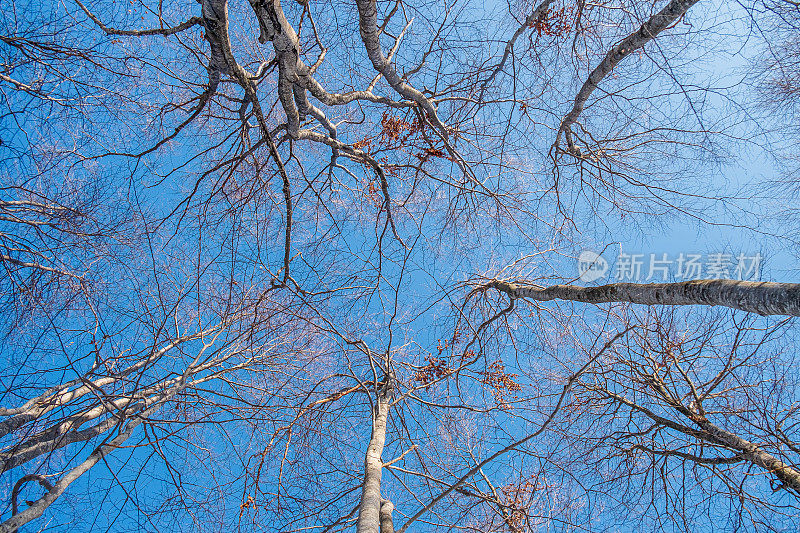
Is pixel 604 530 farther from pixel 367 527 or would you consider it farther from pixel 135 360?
pixel 135 360

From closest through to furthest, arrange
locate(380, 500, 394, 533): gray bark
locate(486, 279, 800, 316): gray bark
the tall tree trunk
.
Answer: locate(486, 279, 800, 316): gray bark < the tall tree trunk < locate(380, 500, 394, 533): gray bark

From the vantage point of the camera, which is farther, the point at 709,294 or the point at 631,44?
the point at 631,44

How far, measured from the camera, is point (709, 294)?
2.34 meters

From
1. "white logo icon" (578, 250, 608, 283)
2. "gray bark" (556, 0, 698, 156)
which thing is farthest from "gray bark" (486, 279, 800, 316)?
"gray bark" (556, 0, 698, 156)

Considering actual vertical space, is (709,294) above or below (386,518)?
above

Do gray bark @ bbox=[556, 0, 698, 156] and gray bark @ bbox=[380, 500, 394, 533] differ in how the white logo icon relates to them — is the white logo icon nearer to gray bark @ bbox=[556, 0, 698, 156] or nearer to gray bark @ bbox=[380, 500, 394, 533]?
gray bark @ bbox=[556, 0, 698, 156]

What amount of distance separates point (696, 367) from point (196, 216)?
5.54 meters

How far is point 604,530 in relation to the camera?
13.4 feet

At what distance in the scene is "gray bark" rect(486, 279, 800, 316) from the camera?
6.54 feet

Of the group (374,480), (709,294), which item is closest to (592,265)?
(709,294)

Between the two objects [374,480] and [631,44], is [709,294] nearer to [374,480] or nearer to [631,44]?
[631,44]

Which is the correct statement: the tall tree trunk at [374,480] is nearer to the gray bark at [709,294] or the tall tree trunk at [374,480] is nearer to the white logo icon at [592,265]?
the gray bark at [709,294]

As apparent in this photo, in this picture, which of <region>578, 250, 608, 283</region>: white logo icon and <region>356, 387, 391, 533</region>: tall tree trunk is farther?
<region>578, 250, 608, 283</region>: white logo icon

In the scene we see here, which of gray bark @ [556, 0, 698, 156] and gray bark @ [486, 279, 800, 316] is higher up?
gray bark @ [556, 0, 698, 156]
